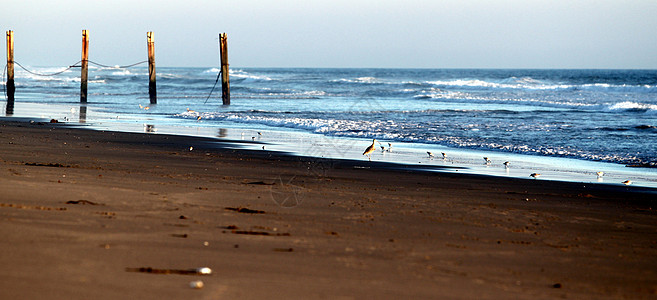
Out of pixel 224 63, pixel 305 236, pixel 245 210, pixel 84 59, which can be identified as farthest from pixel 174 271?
pixel 84 59

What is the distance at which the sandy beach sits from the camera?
12.2 ft

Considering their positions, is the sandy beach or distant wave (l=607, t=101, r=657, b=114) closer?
the sandy beach

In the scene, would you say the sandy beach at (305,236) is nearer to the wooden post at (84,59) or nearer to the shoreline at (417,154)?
the shoreline at (417,154)

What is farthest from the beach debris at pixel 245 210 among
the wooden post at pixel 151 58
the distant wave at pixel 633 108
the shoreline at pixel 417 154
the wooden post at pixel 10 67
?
the distant wave at pixel 633 108

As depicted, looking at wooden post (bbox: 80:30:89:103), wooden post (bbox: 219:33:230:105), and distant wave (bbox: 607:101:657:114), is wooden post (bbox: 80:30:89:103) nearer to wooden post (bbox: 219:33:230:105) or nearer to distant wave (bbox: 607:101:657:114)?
wooden post (bbox: 219:33:230:105)

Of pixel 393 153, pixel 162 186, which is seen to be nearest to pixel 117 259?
pixel 162 186

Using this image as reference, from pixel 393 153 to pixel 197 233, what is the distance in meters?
8.69

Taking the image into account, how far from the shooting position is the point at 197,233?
15.7ft

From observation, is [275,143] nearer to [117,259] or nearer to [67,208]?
[67,208]

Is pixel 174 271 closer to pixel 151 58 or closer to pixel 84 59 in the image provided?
pixel 151 58

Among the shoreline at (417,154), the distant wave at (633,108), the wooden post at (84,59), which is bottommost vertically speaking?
the shoreline at (417,154)

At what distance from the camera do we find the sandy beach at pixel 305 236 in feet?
12.2

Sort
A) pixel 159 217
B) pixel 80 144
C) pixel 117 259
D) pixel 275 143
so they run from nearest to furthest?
pixel 117 259 < pixel 159 217 < pixel 80 144 < pixel 275 143

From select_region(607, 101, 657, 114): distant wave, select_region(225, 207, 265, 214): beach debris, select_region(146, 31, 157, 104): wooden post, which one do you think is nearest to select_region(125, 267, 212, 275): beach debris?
select_region(225, 207, 265, 214): beach debris
